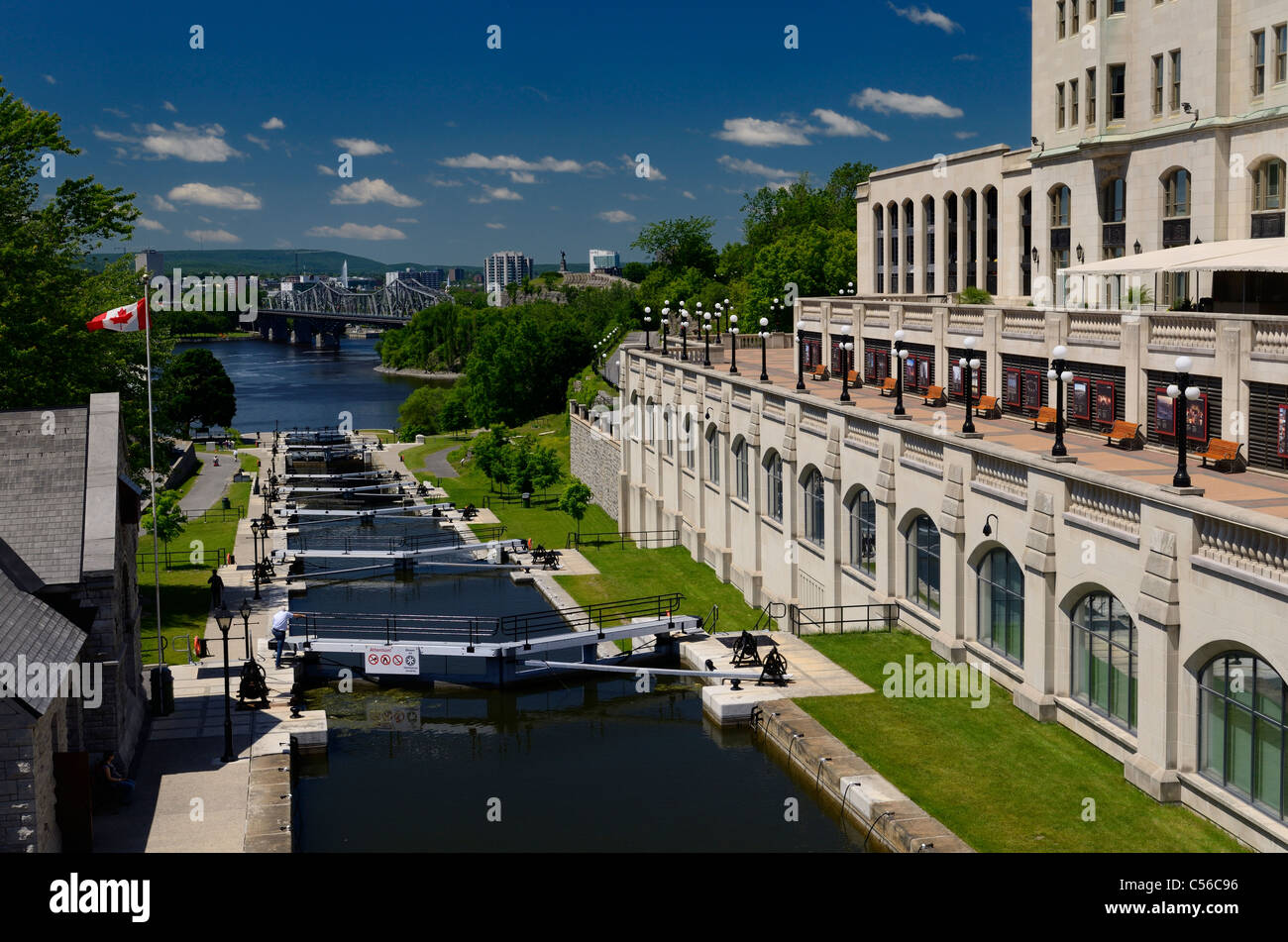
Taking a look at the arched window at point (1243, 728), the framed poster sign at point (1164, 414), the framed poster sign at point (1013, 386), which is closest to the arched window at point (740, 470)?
the framed poster sign at point (1013, 386)

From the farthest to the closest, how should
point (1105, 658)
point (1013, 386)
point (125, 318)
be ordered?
point (1013, 386) → point (125, 318) → point (1105, 658)

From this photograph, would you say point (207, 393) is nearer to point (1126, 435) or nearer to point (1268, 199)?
point (1268, 199)

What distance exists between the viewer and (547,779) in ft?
92.0

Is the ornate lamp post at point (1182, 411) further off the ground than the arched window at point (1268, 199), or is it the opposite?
the arched window at point (1268, 199)

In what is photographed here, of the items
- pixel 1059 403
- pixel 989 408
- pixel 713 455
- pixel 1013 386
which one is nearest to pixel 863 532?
pixel 989 408

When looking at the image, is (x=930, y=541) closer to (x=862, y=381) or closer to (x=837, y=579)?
(x=837, y=579)

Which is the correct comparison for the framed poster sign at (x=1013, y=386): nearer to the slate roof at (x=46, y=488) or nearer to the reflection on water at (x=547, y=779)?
the reflection on water at (x=547, y=779)

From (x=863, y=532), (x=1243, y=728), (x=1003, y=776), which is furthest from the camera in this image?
(x=863, y=532)

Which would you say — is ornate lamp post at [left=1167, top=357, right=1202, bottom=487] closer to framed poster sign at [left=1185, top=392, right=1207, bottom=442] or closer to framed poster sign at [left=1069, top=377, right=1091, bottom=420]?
framed poster sign at [left=1185, top=392, right=1207, bottom=442]

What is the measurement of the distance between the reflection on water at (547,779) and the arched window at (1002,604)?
5645 mm

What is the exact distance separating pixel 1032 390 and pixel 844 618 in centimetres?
893

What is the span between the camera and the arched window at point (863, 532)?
35875 mm
